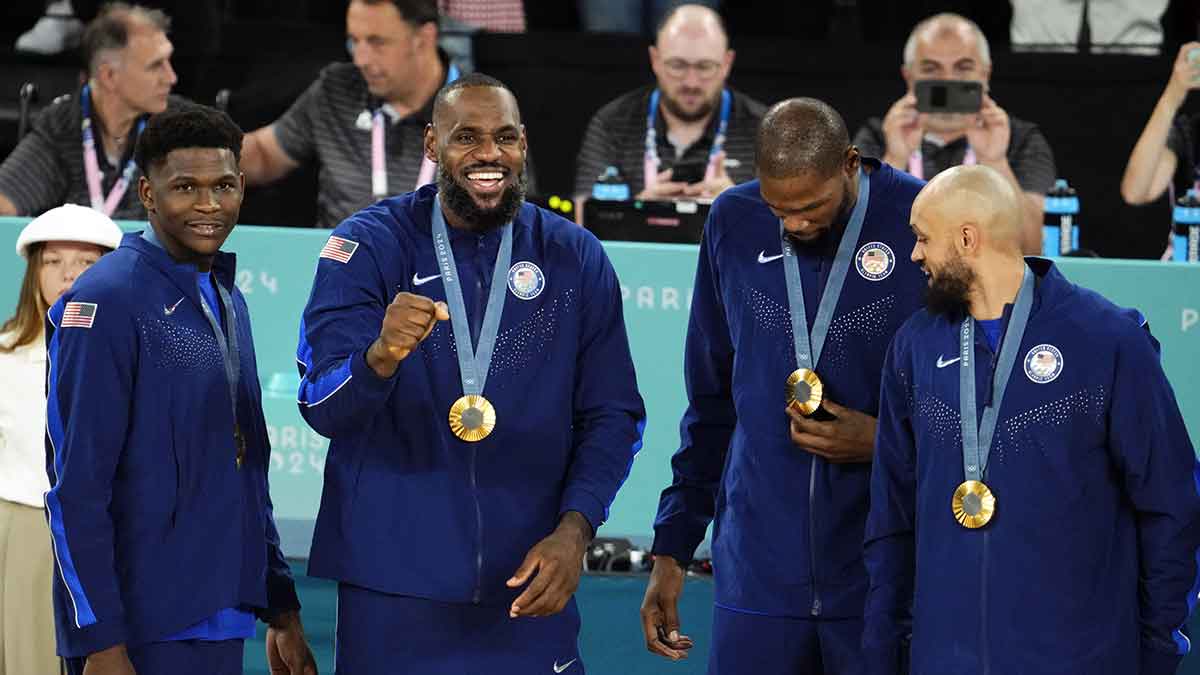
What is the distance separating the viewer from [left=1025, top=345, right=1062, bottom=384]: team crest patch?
3.57 m

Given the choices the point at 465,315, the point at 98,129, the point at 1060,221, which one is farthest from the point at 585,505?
the point at 98,129

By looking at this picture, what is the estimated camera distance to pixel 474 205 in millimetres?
3807

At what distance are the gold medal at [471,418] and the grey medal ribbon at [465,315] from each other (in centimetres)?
2

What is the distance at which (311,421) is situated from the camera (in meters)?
3.61

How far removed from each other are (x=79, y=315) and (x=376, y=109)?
4423mm

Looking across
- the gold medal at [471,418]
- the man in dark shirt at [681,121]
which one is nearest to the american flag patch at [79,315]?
the gold medal at [471,418]

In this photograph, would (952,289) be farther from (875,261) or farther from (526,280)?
(526,280)

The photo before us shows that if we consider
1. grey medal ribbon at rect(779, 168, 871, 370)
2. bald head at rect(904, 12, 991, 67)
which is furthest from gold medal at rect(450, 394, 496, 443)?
bald head at rect(904, 12, 991, 67)

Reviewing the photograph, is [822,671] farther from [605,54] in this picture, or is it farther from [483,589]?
[605,54]

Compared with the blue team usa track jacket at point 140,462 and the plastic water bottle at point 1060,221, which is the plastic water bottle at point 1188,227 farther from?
the blue team usa track jacket at point 140,462

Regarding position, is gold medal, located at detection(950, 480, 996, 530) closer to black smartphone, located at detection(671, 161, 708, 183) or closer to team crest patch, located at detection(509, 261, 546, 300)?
team crest patch, located at detection(509, 261, 546, 300)

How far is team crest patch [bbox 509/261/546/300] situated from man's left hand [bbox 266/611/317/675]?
0.86 m

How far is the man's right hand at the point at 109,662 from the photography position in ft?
11.5

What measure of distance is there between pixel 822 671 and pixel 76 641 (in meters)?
1.58
